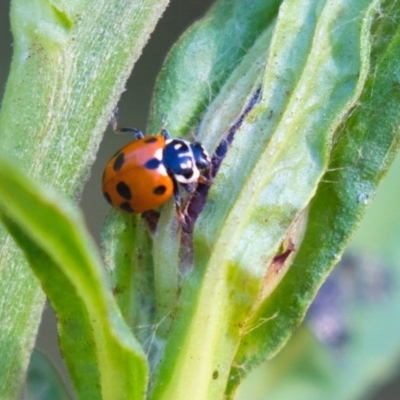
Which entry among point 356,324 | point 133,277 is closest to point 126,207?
point 133,277

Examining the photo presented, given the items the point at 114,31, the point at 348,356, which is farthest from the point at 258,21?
the point at 348,356

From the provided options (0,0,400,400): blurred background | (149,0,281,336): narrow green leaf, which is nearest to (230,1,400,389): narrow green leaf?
(149,0,281,336): narrow green leaf

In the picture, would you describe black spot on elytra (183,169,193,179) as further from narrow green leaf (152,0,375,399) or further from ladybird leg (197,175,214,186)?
narrow green leaf (152,0,375,399)

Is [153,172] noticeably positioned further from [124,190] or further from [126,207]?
[126,207]

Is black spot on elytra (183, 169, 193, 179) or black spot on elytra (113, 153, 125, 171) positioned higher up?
black spot on elytra (183, 169, 193, 179)

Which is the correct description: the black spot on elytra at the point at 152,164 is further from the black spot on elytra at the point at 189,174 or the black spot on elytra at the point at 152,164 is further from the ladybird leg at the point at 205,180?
the ladybird leg at the point at 205,180

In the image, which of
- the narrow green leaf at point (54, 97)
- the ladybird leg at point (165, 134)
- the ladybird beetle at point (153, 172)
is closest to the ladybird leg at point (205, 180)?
the ladybird beetle at point (153, 172)
